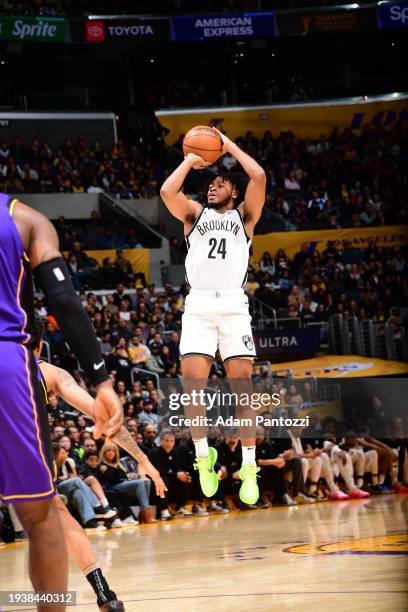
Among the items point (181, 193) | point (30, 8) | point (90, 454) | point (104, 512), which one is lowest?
point (104, 512)

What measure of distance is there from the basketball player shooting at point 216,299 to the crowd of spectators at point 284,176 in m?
14.6

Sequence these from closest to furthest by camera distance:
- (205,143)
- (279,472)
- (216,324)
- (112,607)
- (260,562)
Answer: (112,607) < (205,143) < (216,324) < (260,562) < (279,472)

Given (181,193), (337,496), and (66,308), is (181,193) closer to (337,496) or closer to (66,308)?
(66,308)

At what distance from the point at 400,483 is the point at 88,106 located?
16.7 m

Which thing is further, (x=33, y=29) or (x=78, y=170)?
(x=33, y=29)

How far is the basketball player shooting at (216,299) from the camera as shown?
7.22m

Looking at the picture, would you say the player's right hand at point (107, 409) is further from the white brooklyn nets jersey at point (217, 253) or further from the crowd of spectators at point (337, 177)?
the crowd of spectators at point (337, 177)

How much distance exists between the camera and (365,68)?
3219 centimetres

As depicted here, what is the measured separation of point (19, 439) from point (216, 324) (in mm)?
3780

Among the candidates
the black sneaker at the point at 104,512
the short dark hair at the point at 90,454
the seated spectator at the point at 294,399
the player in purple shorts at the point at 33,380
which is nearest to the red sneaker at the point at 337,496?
the black sneaker at the point at 104,512

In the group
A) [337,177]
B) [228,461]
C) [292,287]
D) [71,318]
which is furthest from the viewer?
[337,177]

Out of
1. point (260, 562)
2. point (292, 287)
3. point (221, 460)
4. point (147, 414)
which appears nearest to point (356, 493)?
point (147, 414)

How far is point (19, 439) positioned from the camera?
362 cm

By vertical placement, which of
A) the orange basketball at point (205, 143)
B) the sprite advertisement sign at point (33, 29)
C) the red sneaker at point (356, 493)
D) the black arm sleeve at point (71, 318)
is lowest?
the red sneaker at point (356, 493)
